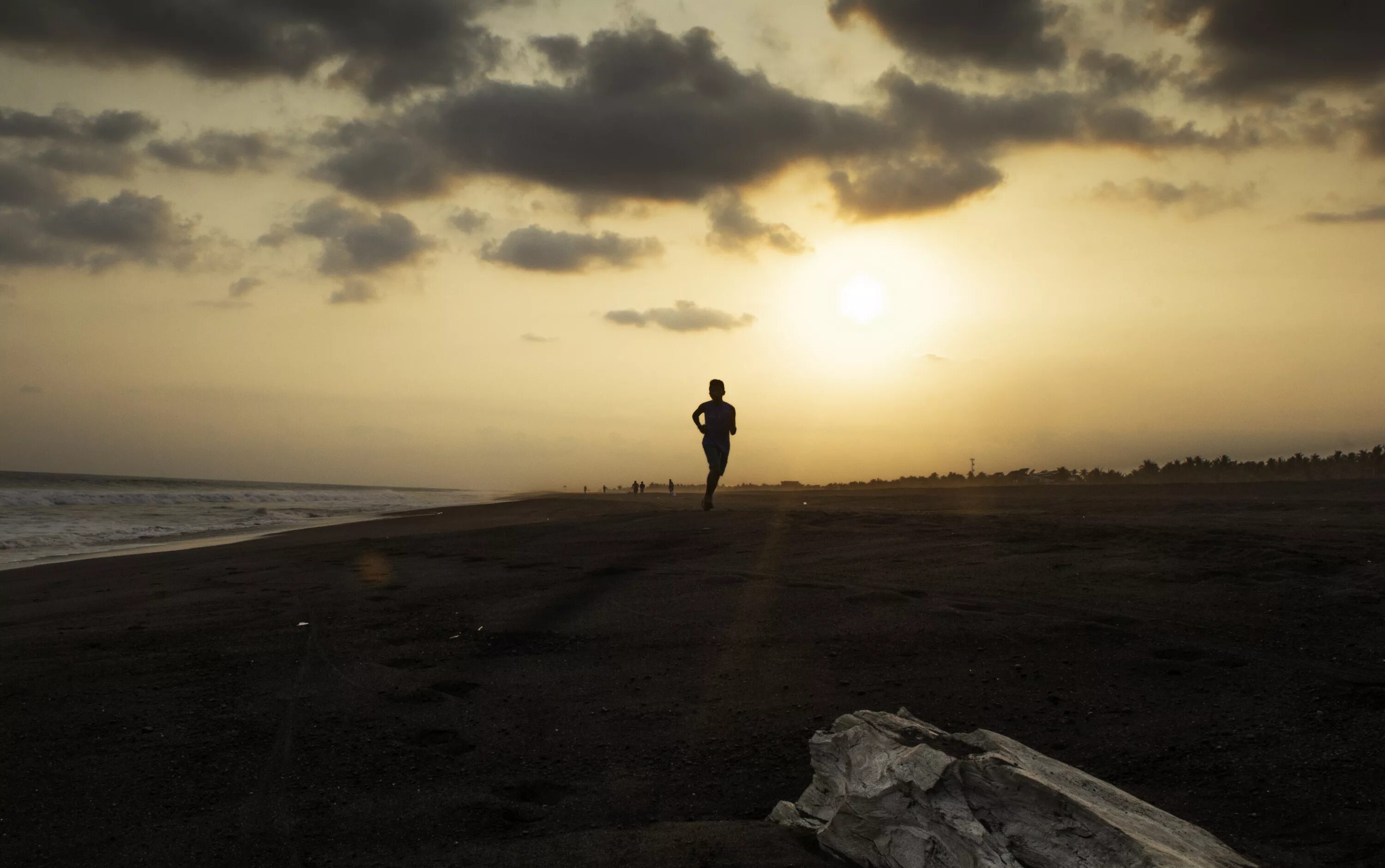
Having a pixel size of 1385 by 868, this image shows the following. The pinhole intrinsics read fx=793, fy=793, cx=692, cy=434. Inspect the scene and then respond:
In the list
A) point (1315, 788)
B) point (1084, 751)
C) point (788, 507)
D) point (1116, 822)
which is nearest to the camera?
point (1116, 822)

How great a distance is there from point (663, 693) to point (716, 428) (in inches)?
413

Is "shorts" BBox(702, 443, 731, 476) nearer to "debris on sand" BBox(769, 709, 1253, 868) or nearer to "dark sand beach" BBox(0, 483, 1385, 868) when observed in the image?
"dark sand beach" BBox(0, 483, 1385, 868)

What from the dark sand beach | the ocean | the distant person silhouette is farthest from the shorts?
the ocean

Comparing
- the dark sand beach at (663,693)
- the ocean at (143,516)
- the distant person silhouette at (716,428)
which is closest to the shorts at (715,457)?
the distant person silhouette at (716,428)

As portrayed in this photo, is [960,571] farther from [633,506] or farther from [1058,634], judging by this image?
[633,506]

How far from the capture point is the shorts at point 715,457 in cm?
1484

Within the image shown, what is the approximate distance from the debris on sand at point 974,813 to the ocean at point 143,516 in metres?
14.1

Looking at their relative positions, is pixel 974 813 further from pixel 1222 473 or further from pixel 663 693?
pixel 1222 473

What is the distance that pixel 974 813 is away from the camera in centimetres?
242

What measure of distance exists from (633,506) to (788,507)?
4910 mm

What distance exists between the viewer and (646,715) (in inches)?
167

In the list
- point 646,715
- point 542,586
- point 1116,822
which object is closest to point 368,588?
point 542,586

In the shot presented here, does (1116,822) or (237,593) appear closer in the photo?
(1116,822)

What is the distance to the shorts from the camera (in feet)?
48.7
